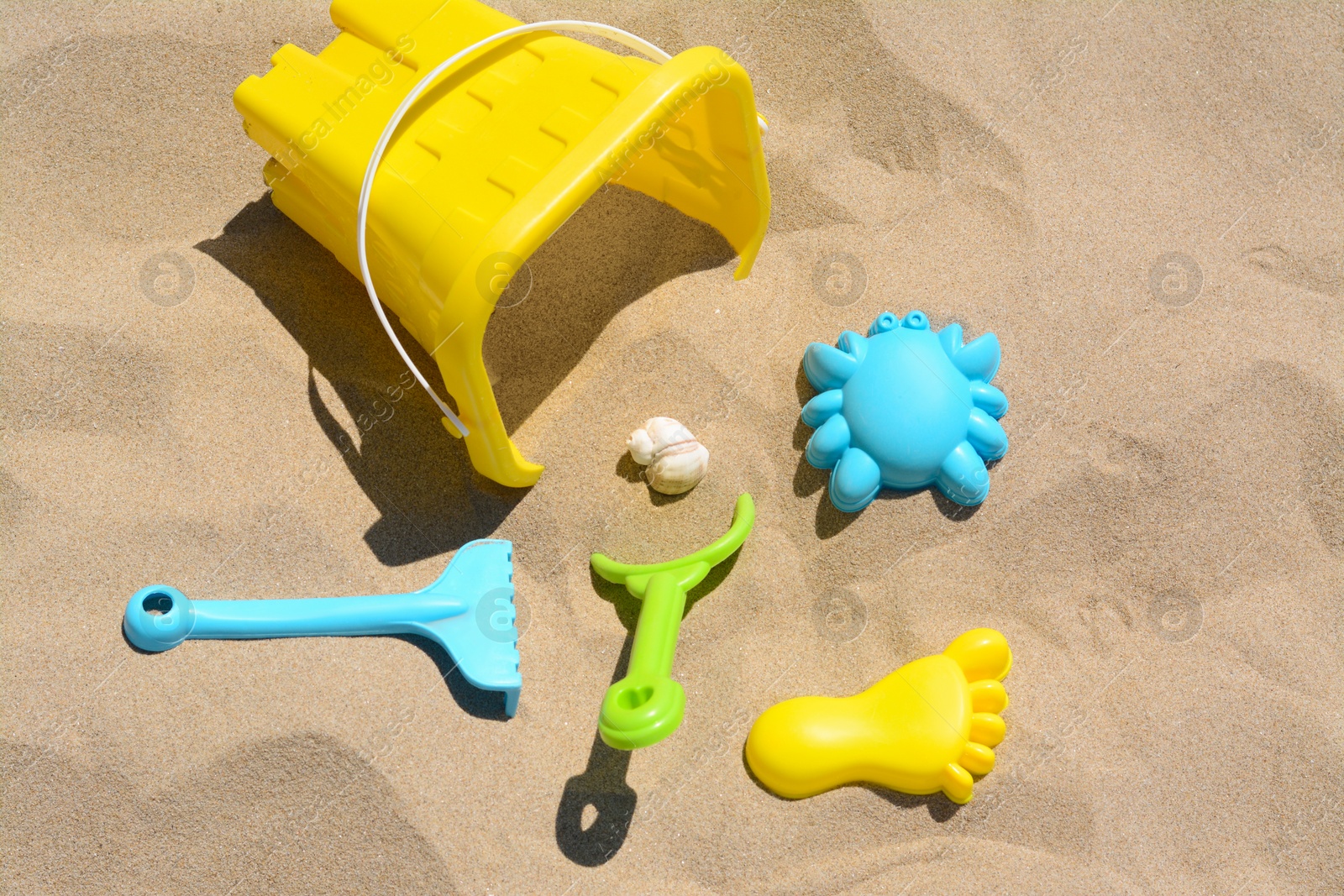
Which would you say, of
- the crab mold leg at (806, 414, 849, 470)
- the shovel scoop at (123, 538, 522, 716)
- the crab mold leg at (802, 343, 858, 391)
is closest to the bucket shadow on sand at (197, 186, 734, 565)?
the shovel scoop at (123, 538, 522, 716)

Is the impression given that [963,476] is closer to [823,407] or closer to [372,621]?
[823,407]

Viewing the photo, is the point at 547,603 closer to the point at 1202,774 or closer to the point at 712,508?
the point at 712,508

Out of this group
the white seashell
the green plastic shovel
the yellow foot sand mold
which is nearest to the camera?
the green plastic shovel

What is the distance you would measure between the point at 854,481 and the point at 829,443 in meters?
0.09

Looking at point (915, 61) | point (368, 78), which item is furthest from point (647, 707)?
point (915, 61)

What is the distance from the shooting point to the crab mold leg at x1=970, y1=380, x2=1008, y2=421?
1911 mm

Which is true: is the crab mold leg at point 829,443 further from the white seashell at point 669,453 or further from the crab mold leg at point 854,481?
the white seashell at point 669,453

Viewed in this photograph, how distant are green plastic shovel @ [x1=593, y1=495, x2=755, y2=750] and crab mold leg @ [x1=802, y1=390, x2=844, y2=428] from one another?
0.64 ft

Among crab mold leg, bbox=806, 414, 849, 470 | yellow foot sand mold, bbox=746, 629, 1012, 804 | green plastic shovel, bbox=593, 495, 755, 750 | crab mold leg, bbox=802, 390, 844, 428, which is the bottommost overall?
yellow foot sand mold, bbox=746, 629, 1012, 804

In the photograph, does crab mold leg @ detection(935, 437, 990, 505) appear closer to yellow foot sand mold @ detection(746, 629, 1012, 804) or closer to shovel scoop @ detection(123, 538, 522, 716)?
yellow foot sand mold @ detection(746, 629, 1012, 804)

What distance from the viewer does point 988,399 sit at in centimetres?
191

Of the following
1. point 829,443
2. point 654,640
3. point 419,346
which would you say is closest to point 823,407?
point 829,443

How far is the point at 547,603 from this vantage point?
1840 millimetres

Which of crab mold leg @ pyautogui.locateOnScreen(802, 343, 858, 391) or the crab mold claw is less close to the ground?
crab mold leg @ pyautogui.locateOnScreen(802, 343, 858, 391)
